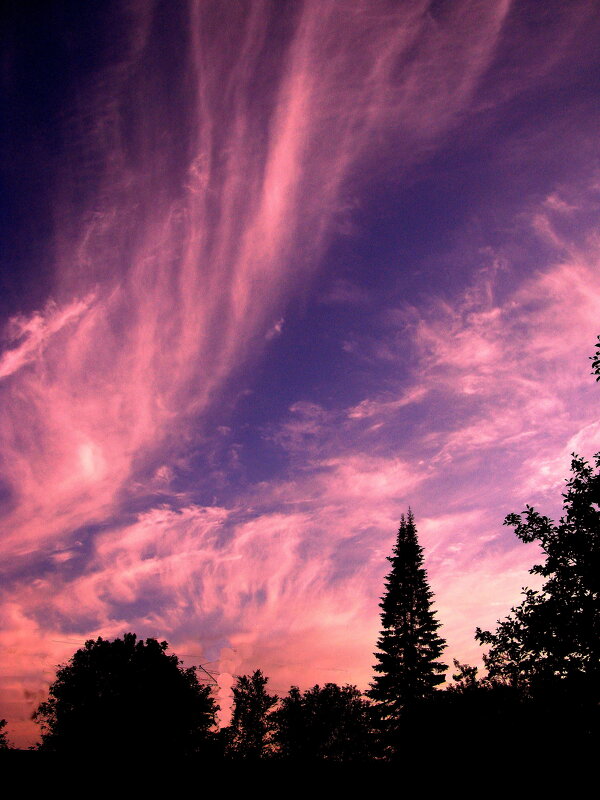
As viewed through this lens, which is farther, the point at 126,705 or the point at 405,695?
the point at 126,705

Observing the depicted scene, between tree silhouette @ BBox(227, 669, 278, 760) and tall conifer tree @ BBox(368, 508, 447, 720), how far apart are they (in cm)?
3595

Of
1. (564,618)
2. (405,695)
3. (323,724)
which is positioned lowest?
(323,724)

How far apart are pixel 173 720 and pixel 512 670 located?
37917 millimetres

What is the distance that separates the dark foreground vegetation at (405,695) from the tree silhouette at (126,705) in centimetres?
10

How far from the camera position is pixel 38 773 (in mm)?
10977

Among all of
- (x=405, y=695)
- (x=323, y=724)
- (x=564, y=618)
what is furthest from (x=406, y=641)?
(x=323, y=724)

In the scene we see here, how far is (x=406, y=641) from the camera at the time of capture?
32094mm

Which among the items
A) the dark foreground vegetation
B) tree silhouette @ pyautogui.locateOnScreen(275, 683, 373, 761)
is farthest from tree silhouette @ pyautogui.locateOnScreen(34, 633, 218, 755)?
tree silhouette @ pyautogui.locateOnScreen(275, 683, 373, 761)

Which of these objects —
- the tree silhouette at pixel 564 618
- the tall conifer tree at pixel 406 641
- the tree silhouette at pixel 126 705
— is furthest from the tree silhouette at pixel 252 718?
the tree silhouette at pixel 564 618

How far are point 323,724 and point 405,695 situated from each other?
3328 centimetres

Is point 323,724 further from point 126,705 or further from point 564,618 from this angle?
point 564,618

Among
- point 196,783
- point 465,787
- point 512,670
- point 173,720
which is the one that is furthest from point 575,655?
point 173,720

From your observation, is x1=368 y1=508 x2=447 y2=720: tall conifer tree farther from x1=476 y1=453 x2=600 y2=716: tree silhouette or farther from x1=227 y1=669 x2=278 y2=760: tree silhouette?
x1=227 y1=669 x2=278 y2=760: tree silhouette

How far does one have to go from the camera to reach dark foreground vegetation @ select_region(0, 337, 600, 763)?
11.7m
